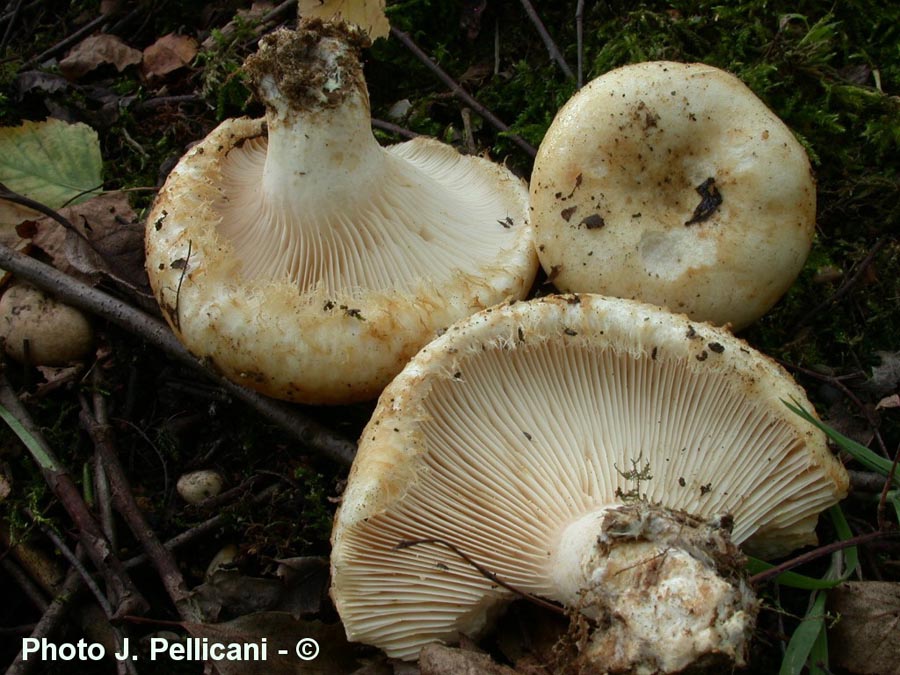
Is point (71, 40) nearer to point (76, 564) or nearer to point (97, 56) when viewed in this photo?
point (97, 56)

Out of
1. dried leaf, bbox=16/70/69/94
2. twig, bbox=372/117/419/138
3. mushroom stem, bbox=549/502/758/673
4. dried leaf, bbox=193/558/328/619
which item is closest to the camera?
mushroom stem, bbox=549/502/758/673

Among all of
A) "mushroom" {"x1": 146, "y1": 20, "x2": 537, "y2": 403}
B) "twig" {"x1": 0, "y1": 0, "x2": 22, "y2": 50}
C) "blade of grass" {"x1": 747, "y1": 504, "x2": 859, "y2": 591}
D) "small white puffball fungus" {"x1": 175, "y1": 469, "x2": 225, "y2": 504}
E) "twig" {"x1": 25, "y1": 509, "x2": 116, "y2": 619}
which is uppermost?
"twig" {"x1": 0, "y1": 0, "x2": 22, "y2": 50}

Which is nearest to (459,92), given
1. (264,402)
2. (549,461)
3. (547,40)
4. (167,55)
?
(547,40)

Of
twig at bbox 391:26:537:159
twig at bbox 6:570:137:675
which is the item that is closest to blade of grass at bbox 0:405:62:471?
twig at bbox 6:570:137:675

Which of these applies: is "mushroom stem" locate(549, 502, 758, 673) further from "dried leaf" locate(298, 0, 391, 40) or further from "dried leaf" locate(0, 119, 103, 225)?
"dried leaf" locate(0, 119, 103, 225)

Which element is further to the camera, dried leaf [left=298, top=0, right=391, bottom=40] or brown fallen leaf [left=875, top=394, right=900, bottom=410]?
dried leaf [left=298, top=0, right=391, bottom=40]

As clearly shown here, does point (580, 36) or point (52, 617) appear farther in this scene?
point (580, 36)

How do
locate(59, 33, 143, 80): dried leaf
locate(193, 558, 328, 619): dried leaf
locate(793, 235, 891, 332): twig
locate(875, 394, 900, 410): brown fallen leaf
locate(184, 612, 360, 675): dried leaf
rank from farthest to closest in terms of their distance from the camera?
1. locate(59, 33, 143, 80): dried leaf
2. locate(793, 235, 891, 332): twig
3. locate(875, 394, 900, 410): brown fallen leaf
4. locate(193, 558, 328, 619): dried leaf
5. locate(184, 612, 360, 675): dried leaf

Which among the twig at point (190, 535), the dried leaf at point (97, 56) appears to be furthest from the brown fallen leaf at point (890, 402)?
the dried leaf at point (97, 56)
